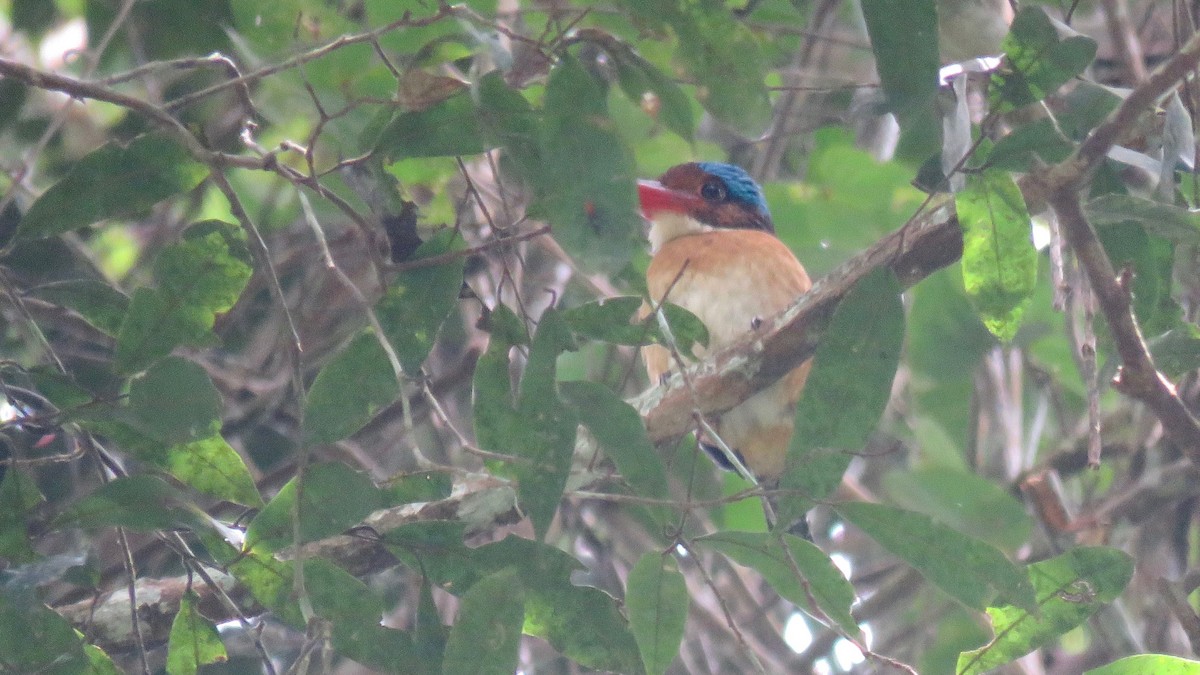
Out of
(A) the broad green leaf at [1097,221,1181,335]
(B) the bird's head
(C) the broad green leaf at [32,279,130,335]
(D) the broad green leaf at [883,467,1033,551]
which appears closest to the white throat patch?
(B) the bird's head

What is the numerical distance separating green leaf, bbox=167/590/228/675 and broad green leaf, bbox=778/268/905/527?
2.96ft

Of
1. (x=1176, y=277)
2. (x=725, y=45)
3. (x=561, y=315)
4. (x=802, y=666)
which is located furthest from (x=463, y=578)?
(x=802, y=666)

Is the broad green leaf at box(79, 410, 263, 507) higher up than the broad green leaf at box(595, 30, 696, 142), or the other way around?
the broad green leaf at box(595, 30, 696, 142)

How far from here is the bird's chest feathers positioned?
3555mm

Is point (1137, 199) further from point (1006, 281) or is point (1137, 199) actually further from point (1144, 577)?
point (1144, 577)

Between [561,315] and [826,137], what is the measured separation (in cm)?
207

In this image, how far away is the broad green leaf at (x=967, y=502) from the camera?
11.2 feet

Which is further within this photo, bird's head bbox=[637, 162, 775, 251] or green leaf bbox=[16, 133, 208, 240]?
bird's head bbox=[637, 162, 775, 251]

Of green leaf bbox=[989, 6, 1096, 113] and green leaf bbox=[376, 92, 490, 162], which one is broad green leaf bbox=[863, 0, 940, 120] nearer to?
green leaf bbox=[989, 6, 1096, 113]

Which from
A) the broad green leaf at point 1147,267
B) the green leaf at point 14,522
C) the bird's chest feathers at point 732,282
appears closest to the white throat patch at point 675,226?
the bird's chest feathers at point 732,282

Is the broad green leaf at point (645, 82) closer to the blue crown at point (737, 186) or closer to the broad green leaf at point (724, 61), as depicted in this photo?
the broad green leaf at point (724, 61)

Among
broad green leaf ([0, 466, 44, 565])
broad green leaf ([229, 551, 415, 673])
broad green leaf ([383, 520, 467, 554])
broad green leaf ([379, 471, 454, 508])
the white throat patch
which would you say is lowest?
the white throat patch

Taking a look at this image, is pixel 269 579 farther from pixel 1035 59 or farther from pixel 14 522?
pixel 1035 59

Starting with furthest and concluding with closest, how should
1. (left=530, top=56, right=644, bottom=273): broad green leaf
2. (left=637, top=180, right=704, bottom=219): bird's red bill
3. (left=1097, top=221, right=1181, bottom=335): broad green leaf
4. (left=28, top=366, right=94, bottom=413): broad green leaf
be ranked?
(left=637, top=180, right=704, bottom=219): bird's red bill < (left=1097, top=221, right=1181, bottom=335): broad green leaf < (left=28, top=366, right=94, bottom=413): broad green leaf < (left=530, top=56, right=644, bottom=273): broad green leaf
